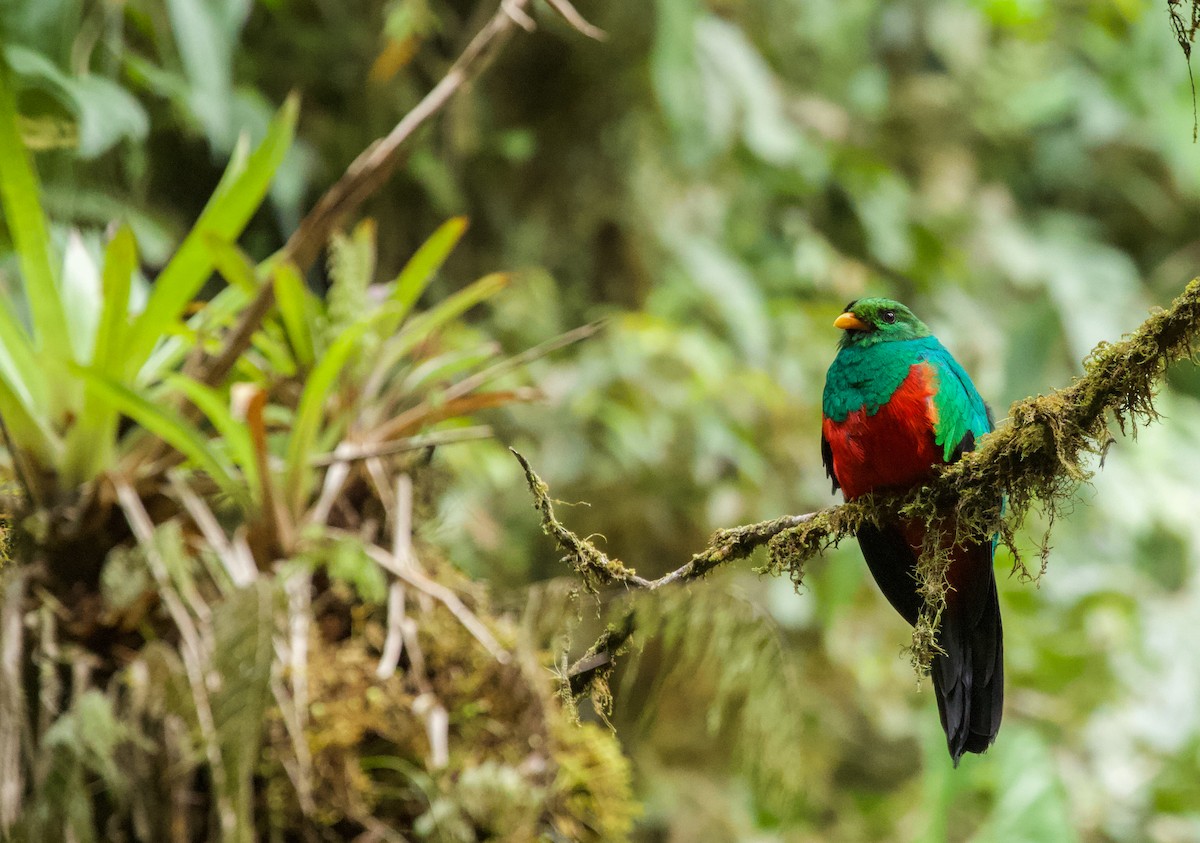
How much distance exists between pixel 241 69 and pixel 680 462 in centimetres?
218

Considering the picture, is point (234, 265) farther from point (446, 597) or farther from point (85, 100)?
point (446, 597)

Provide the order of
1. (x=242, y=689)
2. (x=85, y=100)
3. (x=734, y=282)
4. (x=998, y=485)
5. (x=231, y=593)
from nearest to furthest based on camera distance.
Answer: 1. (x=998, y=485)
2. (x=242, y=689)
3. (x=231, y=593)
4. (x=85, y=100)
5. (x=734, y=282)

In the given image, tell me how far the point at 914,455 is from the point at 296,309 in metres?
1.33

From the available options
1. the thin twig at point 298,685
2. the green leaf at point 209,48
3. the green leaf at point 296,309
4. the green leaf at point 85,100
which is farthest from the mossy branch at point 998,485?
the green leaf at point 209,48

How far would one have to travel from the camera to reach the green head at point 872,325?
5.75 feet

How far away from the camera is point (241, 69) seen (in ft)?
12.6

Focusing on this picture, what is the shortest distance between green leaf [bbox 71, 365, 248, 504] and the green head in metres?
1.17

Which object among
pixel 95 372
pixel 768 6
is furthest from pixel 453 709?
pixel 768 6

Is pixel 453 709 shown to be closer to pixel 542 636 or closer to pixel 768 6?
pixel 542 636

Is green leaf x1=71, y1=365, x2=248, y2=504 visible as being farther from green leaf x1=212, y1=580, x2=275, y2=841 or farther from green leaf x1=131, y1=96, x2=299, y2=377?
green leaf x1=212, y1=580, x2=275, y2=841

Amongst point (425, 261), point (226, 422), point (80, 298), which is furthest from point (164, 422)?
point (425, 261)

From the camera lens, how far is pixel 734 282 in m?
4.12

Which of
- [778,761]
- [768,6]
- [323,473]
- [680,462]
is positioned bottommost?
[778,761]

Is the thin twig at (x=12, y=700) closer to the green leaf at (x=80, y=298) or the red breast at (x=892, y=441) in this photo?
the green leaf at (x=80, y=298)
